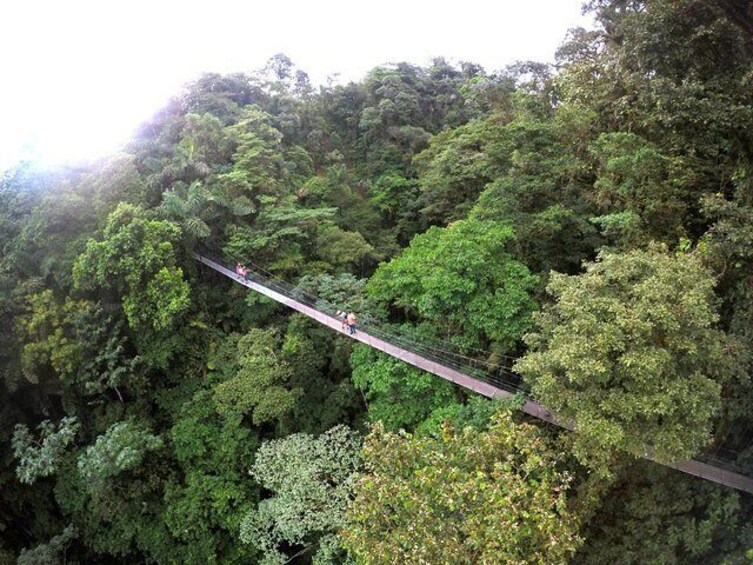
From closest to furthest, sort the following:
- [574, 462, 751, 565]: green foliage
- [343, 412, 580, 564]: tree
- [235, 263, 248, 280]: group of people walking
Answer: [343, 412, 580, 564]: tree < [574, 462, 751, 565]: green foliage < [235, 263, 248, 280]: group of people walking

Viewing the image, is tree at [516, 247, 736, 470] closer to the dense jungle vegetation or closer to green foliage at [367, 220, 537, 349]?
the dense jungle vegetation

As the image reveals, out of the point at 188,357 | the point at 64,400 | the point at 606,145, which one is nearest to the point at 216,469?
the point at 188,357

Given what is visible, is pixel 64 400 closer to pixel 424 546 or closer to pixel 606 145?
pixel 424 546

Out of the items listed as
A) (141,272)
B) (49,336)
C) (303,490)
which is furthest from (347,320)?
(49,336)

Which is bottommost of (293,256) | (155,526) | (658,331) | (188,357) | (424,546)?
(155,526)

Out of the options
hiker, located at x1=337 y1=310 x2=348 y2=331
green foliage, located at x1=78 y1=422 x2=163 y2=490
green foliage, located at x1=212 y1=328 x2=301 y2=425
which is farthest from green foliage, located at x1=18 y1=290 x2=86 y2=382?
hiker, located at x1=337 y1=310 x2=348 y2=331

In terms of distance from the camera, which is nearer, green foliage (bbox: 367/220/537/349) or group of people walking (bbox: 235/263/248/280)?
green foliage (bbox: 367/220/537/349)

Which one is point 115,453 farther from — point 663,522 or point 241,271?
point 663,522
